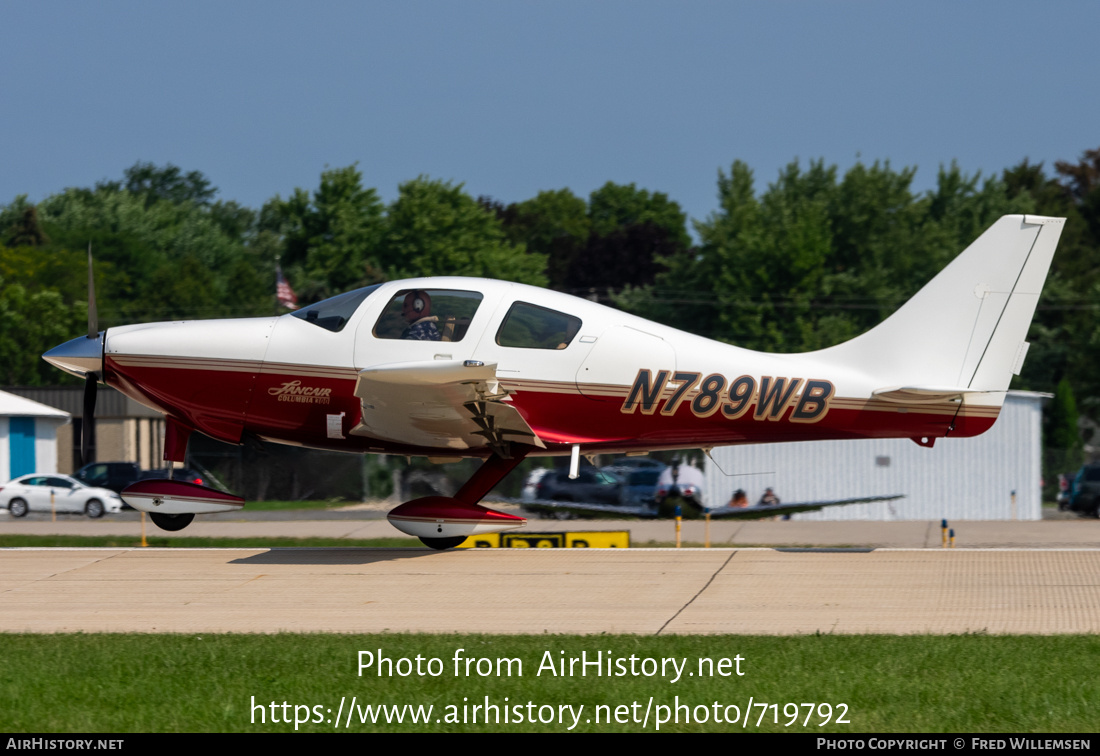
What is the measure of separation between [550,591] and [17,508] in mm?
25304

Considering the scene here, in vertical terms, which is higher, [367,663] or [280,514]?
[367,663]

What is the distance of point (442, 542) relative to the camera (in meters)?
12.8

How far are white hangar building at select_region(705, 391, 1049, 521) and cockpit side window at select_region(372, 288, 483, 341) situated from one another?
16.7 meters

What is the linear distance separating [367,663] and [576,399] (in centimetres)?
506

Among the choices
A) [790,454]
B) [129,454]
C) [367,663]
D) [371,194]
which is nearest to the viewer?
[367,663]

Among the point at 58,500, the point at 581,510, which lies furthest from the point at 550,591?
the point at 58,500

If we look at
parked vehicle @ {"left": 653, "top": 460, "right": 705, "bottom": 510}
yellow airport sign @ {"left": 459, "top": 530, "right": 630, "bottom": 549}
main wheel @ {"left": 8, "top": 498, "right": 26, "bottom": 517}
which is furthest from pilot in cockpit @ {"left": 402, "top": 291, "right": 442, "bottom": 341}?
main wheel @ {"left": 8, "top": 498, "right": 26, "bottom": 517}

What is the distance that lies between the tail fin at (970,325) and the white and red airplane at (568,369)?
0.05 feet

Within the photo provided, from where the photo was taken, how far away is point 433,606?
31.1 feet

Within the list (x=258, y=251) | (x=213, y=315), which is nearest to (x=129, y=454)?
(x=213, y=315)

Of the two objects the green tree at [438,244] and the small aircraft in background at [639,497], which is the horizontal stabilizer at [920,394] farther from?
the green tree at [438,244]

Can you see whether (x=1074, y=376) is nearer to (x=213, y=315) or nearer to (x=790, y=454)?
(x=790, y=454)

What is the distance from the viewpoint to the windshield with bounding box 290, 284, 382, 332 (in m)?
11.9

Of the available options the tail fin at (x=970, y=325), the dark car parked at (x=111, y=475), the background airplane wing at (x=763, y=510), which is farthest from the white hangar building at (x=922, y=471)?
the dark car parked at (x=111, y=475)
